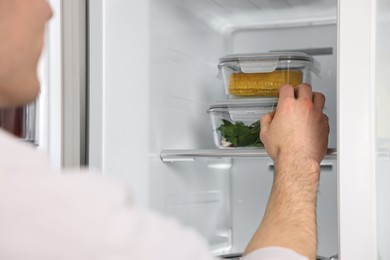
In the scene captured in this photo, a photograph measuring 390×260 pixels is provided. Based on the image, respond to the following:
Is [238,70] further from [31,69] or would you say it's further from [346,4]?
[31,69]

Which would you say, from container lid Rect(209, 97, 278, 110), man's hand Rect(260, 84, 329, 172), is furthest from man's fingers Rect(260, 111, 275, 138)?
container lid Rect(209, 97, 278, 110)

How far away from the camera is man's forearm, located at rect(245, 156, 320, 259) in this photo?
1.12 m

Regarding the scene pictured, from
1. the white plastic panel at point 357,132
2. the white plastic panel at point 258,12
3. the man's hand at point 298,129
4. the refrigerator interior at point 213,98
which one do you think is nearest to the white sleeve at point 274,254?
the white plastic panel at point 357,132

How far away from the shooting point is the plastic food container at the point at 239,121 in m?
1.62

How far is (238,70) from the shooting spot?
1.65m

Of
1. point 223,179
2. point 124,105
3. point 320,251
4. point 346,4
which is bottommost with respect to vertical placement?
point 320,251

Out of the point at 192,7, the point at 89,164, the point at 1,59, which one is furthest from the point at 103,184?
the point at 192,7

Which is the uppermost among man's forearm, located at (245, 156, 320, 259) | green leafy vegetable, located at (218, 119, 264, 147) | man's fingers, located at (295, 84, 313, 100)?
man's fingers, located at (295, 84, 313, 100)

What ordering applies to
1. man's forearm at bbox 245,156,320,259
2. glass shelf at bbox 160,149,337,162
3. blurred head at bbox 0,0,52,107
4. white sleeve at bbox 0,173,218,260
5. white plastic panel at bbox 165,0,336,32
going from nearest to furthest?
white sleeve at bbox 0,173,218,260, blurred head at bbox 0,0,52,107, man's forearm at bbox 245,156,320,259, glass shelf at bbox 160,149,337,162, white plastic panel at bbox 165,0,336,32

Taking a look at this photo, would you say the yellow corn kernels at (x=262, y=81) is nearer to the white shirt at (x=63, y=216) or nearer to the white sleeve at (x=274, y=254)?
the white sleeve at (x=274, y=254)

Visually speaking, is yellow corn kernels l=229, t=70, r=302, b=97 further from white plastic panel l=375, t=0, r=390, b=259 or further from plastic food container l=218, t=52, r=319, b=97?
white plastic panel l=375, t=0, r=390, b=259

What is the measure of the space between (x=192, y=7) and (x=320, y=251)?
0.68 metres

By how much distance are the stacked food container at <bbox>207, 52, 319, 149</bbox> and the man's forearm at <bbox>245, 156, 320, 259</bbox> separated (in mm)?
269

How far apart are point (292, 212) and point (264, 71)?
18.0 inches
